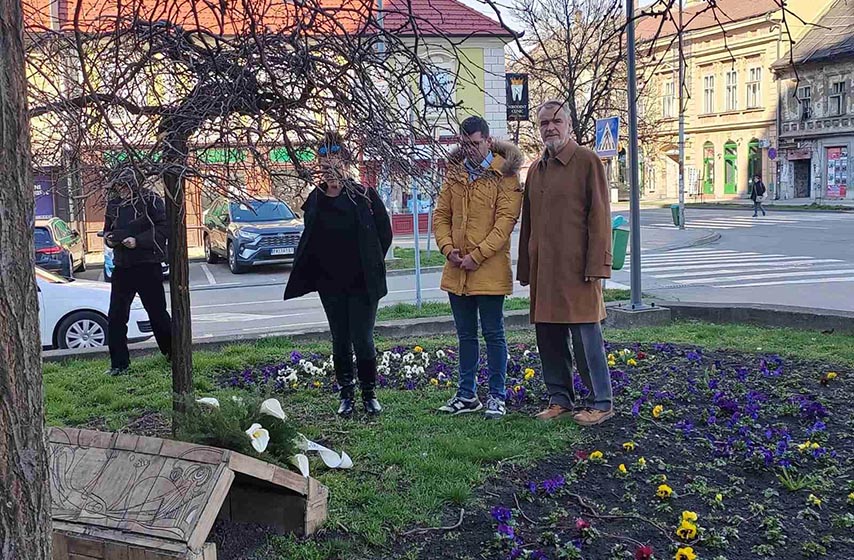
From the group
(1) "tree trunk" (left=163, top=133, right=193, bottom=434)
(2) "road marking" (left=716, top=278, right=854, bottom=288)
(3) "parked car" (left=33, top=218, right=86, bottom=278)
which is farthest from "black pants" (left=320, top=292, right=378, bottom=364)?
(3) "parked car" (left=33, top=218, right=86, bottom=278)

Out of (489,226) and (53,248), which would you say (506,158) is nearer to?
(489,226)

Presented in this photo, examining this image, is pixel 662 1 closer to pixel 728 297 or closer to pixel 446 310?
pixel 446 310

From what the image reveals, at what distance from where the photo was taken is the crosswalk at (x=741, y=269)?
1548cm

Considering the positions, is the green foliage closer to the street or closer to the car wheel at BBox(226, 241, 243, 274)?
the street

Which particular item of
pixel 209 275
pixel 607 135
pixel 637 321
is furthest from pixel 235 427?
pixel 209 275

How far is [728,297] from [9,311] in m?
12.9

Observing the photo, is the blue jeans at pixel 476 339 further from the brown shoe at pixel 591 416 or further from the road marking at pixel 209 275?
the road marking at pixel 209 275

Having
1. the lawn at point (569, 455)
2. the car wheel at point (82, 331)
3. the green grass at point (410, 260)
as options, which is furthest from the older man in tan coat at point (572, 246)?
the green grass at point (410, 260)

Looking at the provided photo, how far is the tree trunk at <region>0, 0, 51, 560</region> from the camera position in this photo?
1.96 metres

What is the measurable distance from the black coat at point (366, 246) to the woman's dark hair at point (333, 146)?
176 cm

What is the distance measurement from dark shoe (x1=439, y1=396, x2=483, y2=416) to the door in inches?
1966

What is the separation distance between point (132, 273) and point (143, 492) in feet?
14.5

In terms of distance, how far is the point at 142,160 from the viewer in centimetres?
341

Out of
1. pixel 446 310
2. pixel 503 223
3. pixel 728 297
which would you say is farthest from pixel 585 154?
pixel 728 297
